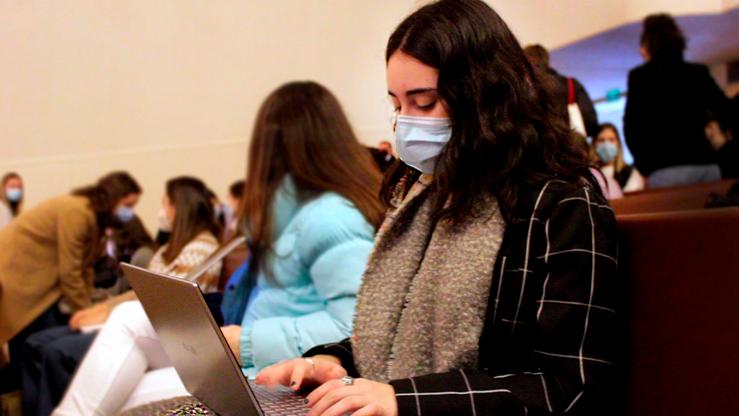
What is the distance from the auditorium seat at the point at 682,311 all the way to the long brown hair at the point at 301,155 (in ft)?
3.68

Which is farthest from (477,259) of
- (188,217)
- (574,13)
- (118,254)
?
(574,13)

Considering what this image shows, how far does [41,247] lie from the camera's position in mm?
4027

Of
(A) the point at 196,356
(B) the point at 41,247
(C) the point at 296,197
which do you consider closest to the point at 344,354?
(A) the point at 196,356

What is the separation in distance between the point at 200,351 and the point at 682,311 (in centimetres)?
68

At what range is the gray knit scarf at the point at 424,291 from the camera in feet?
3.97

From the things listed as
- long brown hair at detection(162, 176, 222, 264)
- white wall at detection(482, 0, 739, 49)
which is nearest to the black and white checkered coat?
white wall at detection(482, 0, 739, 49)

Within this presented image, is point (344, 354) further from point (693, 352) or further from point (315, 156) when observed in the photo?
point (315, 156)

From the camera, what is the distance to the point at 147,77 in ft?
21.1

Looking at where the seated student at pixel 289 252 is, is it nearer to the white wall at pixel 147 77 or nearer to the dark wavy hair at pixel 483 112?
the dark wavy hair at pixel 483 112

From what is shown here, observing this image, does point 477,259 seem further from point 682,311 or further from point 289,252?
point 289,252

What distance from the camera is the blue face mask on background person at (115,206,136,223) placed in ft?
14.6

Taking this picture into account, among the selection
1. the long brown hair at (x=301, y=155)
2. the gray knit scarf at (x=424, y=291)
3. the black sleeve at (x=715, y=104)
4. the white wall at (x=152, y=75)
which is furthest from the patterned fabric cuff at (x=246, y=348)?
the white wall at (x=152, y=75)

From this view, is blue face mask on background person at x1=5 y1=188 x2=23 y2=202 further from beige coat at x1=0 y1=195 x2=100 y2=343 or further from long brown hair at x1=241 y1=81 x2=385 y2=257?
long brown hair at x1=241 y1=81 x2=385 y2=257

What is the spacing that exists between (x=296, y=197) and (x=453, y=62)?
3.55ft
